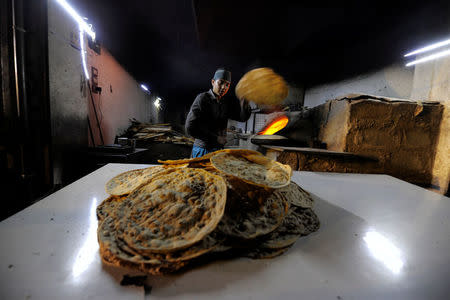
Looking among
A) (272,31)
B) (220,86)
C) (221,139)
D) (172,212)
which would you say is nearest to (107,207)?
(172,212)

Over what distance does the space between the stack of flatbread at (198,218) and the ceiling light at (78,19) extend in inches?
122

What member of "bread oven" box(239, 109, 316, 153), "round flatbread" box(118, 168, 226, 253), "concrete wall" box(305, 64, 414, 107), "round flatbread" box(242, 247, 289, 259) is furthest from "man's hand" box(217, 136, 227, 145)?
"concrete wall" box(305, 64, 414, 107)

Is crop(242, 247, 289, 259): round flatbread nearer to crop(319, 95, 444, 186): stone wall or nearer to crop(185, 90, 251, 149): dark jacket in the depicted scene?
crop(185, 90, 251, 149): dark jacket

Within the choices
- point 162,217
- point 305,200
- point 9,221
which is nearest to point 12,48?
point 9,221

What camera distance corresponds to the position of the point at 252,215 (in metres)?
0.74

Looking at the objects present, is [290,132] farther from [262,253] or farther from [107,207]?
[107,207]

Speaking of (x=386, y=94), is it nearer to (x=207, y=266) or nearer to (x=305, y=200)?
(x=305, y=200)

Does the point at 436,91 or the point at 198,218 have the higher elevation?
the point at 436,91

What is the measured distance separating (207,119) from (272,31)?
272 centimetres

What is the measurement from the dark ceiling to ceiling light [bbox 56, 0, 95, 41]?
129 millimetres

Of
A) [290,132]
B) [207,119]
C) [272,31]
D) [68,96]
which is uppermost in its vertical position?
[272,31]

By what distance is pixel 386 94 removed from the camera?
140 inches

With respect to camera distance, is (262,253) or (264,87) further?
(264,87)

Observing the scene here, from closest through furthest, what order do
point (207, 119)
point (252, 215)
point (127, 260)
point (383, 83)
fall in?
point (127, 260)
point (252, 215)
point (207, 119)
point (383, 83)
